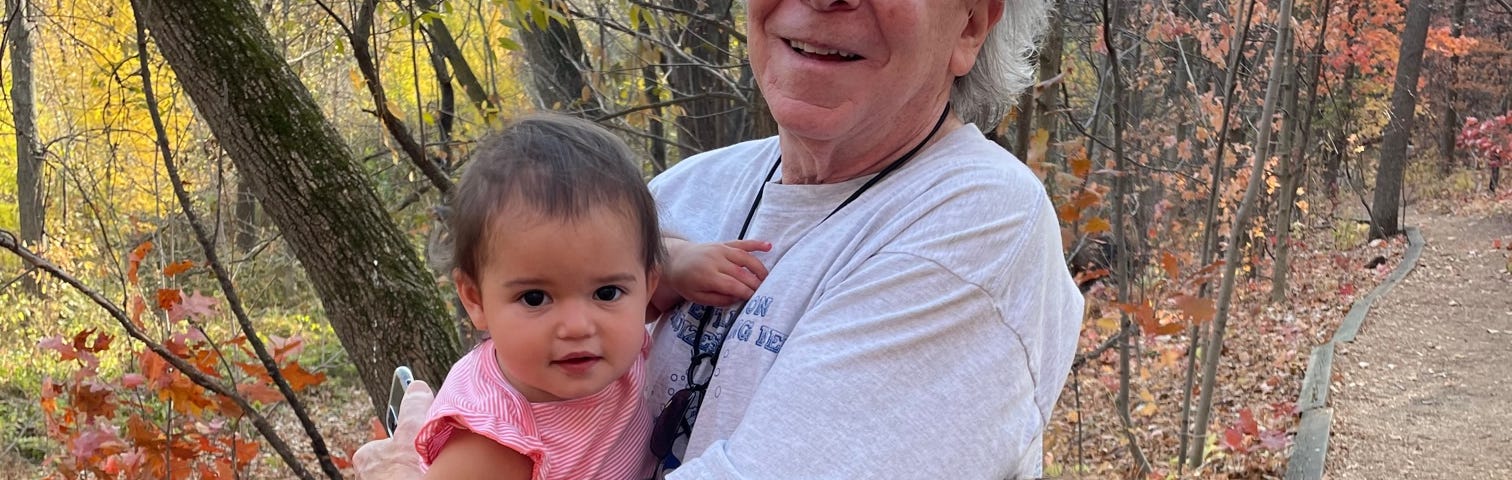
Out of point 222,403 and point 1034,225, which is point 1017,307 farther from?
point 222,403

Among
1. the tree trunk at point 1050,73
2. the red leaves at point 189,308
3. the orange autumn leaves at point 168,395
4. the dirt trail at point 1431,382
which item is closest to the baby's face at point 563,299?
the orange autumn leaves at point 168,395

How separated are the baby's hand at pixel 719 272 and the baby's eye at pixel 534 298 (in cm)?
24

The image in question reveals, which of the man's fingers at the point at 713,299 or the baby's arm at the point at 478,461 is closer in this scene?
the baby's arm at the point at 478,461

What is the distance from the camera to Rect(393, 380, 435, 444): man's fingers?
1.91m

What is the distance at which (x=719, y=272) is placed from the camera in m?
1.66

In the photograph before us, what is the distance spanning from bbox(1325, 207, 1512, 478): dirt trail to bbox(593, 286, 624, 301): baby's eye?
21.3ft

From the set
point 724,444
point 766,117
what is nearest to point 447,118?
point 766,117

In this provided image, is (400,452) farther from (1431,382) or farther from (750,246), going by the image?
(1431,382)

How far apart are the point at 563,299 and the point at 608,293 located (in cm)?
7

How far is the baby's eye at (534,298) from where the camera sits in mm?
1526

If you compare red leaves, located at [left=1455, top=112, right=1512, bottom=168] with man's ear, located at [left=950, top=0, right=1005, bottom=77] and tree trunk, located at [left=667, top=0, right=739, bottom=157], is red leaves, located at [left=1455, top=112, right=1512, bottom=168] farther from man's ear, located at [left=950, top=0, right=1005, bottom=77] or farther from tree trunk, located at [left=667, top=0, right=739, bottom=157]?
man's ear, located at [left=950, top=0, right=1005, bottom=77]

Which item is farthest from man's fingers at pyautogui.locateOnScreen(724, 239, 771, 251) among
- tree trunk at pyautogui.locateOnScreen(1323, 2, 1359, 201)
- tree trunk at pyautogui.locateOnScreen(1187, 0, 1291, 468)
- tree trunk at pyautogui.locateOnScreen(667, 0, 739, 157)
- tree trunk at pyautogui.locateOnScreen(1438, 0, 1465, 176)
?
tree trunk at pyautogui.locateOnScreen(1438, 0, 1465, 176)

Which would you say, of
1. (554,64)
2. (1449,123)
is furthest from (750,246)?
(1449,123)

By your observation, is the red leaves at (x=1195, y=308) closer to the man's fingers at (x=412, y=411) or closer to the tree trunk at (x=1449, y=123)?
the man's fingers at (x=412, y=411)
